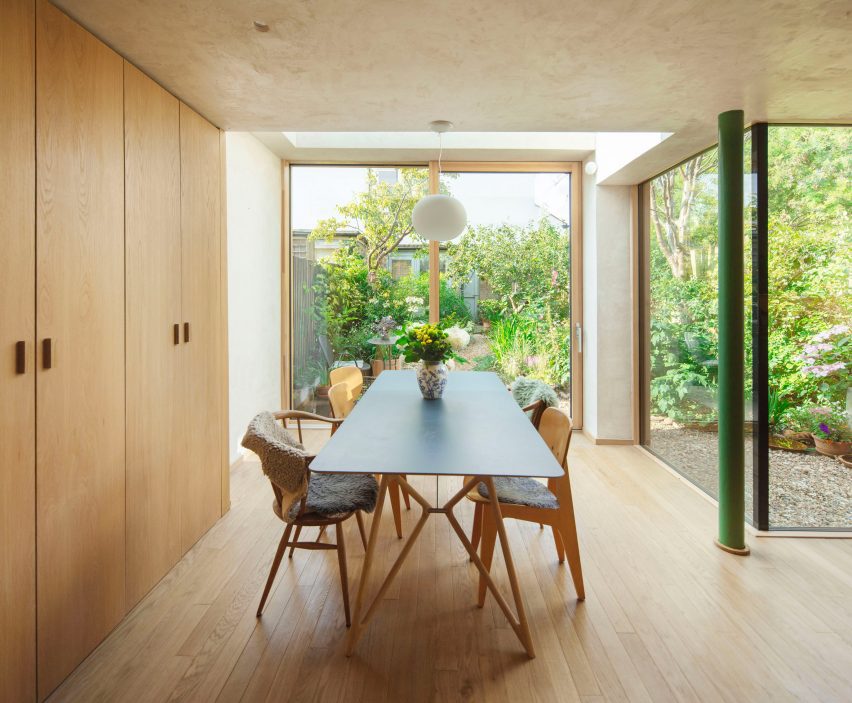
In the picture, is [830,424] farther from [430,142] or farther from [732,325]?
[430,142]

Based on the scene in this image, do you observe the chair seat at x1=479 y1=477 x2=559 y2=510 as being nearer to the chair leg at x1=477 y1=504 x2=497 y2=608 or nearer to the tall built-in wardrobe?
the chair leg at x1=477 y1=504 x2=497 y2=608

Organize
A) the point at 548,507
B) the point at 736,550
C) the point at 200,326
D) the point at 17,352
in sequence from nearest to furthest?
the point at 17,352, the point at 548,507, the point at 736,550, the point at 200,326

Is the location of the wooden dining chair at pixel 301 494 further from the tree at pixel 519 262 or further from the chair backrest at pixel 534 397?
the tree at pixel 519 262

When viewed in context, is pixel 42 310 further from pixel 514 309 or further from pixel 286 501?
pixel 514 309

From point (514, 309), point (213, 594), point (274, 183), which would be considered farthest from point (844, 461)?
point (274, 183)

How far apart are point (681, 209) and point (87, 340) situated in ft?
13.1

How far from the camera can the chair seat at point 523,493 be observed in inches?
93.5

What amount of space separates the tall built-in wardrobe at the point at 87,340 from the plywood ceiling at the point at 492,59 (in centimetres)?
29

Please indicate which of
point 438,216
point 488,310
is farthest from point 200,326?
point 488,310

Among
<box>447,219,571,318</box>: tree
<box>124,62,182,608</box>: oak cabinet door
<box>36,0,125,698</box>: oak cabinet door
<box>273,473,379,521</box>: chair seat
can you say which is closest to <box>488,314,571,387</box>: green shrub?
<box>447,219,571,318</box>: tree

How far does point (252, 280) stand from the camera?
4.62 meters

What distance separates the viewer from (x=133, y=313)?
2357 mm

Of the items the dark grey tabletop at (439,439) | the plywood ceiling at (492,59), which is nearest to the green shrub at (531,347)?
the dark grey tabletop at (439,439)

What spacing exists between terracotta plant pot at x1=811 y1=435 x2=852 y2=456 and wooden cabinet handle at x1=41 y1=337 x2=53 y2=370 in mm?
3814
